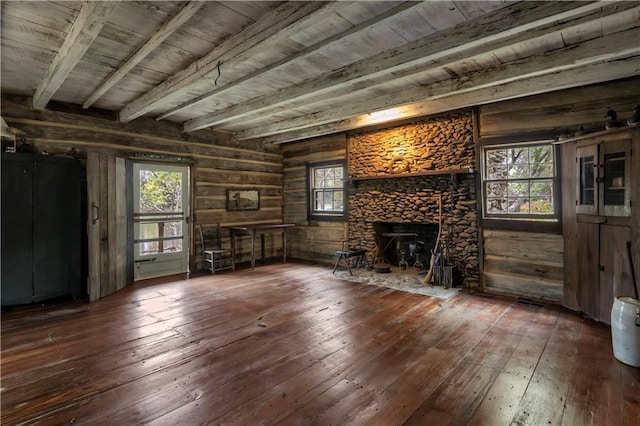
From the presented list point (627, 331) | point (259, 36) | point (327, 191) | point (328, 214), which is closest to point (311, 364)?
point (627, 331)

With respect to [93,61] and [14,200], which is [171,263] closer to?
[14,200]

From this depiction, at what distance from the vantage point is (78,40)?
2.72 meters

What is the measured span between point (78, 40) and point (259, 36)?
1.57 meters

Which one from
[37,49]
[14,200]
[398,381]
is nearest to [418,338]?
[398,381]

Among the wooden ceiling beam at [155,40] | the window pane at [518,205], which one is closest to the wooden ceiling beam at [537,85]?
the window pane at [518,205]

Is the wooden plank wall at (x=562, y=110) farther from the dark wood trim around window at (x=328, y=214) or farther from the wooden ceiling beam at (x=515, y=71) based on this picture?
the dark wood trim around window at (x=328, y=214)

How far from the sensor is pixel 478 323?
3574 mm

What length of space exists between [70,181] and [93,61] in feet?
6.12

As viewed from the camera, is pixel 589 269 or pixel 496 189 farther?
pixel 496 189

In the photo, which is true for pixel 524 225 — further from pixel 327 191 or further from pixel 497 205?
pixel 327 191

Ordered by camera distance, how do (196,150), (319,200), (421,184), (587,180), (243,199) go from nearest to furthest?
(587,180), (421,184), (196,150), (243,199), (319,200)

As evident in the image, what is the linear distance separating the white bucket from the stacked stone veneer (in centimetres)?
230

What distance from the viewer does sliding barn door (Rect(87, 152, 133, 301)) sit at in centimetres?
444

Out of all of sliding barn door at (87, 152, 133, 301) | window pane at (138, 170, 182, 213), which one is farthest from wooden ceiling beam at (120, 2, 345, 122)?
window pane at (138, 170, 182, 213)
